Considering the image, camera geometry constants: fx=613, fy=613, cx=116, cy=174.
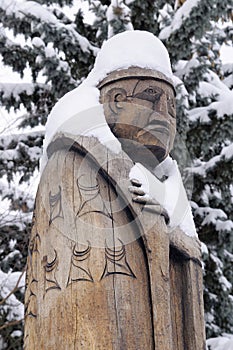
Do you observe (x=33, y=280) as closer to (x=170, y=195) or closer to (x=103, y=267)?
(x=103, y=267)

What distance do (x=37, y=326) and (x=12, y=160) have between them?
634 cm

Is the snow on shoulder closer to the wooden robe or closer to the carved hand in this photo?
the wooden robe

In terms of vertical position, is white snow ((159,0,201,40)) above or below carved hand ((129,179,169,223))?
above

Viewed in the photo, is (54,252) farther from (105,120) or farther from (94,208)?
(105,120)

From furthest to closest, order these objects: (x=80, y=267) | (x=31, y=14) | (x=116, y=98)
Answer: (x=31, y=14) < (x=116, y=98) < (x=80, y=267)

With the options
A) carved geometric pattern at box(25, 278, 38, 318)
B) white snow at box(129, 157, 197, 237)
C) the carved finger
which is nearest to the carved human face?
white snow at box(129, 157, 197, 237)

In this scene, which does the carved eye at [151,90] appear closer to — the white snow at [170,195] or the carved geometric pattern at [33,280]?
the white snow at [170,195]

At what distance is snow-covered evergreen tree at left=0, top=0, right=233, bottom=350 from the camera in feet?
27.9

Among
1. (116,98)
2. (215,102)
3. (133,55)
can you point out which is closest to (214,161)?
(215,102)

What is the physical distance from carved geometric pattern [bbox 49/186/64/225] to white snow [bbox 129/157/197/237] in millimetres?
381

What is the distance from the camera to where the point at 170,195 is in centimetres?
321

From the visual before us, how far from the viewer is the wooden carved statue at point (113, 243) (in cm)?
279

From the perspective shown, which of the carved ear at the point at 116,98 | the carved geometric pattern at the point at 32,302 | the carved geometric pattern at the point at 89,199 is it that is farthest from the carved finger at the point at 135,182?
the carved geometric pattern at the point at 32,302

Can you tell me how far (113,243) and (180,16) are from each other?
20.2ft
